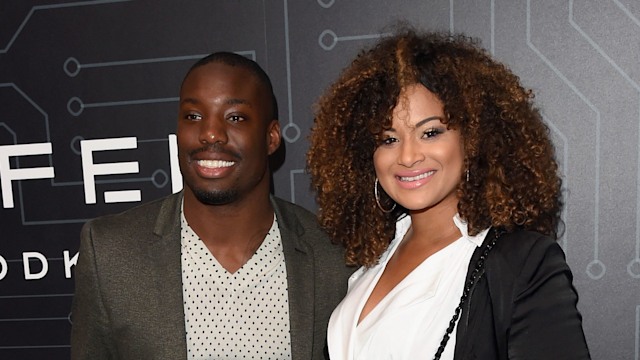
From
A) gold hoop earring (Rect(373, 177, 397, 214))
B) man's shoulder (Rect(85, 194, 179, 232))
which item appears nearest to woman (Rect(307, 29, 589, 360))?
gold hoop earring (Rect(373, 177, 397, 214))

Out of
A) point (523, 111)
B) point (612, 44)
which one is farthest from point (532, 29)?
point (523, 111)

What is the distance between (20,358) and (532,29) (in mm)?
2520

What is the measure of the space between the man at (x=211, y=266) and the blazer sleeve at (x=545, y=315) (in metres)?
0.74

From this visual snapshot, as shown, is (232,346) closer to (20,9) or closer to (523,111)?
(523,111)

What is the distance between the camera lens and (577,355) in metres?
1.26

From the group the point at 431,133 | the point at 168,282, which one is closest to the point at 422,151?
the point at 431,133

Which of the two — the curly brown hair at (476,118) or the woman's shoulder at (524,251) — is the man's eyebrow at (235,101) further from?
the woman's shoulder at (524,251)

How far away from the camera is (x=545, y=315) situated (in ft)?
4.21

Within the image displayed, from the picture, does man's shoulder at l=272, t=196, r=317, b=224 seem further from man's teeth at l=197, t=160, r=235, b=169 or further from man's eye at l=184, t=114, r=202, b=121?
man's eye at l=184, t=114, r=202, b=121

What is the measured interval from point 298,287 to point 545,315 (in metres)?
0.83

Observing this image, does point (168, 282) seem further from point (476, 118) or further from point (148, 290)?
point (476, 118)

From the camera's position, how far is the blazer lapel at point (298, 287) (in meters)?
1.83

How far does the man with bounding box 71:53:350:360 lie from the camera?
1825mm

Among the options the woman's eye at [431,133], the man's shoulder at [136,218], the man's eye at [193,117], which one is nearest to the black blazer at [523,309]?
the woman's eye at [431,133]
